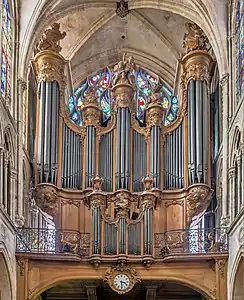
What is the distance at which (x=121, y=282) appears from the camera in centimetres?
2306

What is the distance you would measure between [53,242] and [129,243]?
2.03 metres

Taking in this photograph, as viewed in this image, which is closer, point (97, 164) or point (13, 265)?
point (13, 265)

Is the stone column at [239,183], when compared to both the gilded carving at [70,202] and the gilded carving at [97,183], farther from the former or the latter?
the gilded carving at [70,202]

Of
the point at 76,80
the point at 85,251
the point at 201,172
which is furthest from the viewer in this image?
the point at 76,80

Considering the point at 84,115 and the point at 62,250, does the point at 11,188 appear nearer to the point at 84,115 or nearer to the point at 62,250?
the point at 62,250

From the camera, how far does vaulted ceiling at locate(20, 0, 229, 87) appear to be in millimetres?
25109

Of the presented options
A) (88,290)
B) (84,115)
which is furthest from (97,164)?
(88,290)

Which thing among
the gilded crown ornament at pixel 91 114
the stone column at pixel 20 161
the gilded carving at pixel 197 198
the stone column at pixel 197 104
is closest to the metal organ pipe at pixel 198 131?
the stone column at pixel 197 104

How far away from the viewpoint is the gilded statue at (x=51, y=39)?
27219mm

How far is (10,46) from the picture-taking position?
2384 cm

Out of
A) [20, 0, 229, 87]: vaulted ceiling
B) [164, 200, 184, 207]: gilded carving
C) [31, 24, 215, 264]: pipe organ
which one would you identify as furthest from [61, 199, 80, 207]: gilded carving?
[20, 0, 229, 87]: vaulted ceiling

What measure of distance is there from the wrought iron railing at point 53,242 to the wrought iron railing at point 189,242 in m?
1.94

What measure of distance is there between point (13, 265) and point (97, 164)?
4.67 meters

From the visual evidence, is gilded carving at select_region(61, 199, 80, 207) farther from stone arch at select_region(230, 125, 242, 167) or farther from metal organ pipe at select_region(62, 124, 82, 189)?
stone arch at select_region(230, 125, 242, 167)
